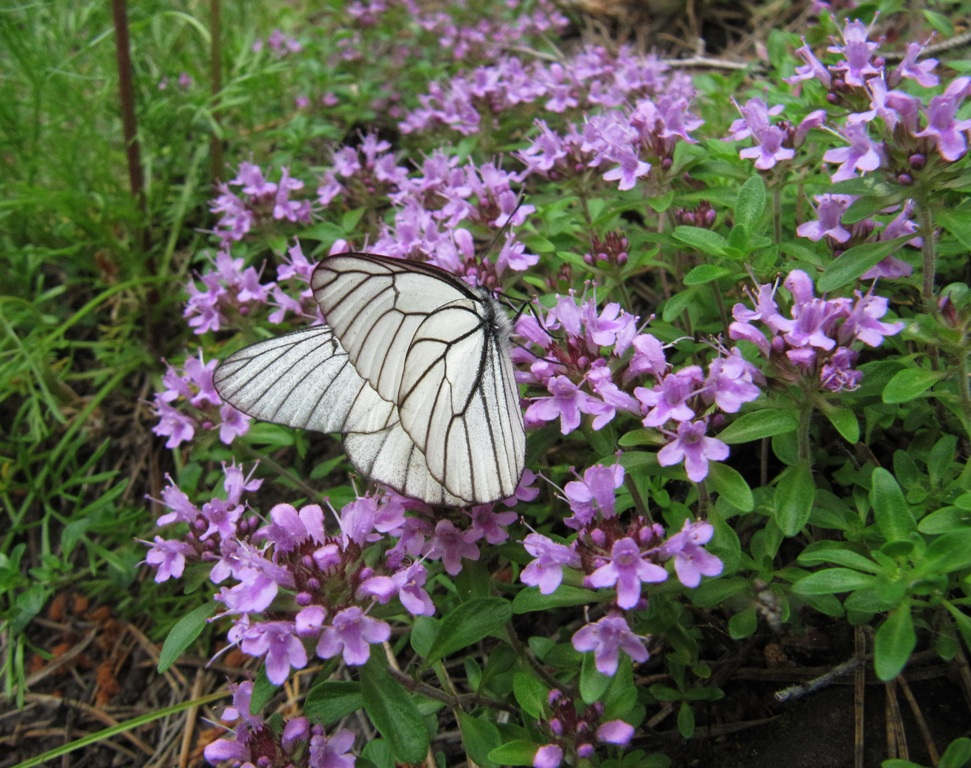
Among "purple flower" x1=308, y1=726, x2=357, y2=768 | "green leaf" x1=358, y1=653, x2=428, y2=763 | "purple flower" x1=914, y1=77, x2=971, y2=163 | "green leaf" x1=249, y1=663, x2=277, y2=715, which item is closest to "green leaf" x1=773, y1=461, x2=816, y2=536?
"purple flower" x1=914, y1=77, x2=971, y2=163

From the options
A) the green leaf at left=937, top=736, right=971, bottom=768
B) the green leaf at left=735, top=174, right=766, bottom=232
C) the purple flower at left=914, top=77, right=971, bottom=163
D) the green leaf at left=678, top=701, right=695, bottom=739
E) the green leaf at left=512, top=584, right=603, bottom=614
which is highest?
the purple flower at left=914, top=77, right=971, bottom=163

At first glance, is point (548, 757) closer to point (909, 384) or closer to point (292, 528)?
point (292, 528)

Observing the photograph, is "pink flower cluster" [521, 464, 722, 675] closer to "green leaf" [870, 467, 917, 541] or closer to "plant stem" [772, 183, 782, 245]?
"green leaf" [870, 467, 917, 541]

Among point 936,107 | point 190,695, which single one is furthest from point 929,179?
point 190,695

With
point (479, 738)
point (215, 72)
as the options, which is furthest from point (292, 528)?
point (215, 72)

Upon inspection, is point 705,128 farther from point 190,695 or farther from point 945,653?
point 190,695

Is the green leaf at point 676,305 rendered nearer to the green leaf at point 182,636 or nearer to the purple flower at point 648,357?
the purple flower at point 648,357
